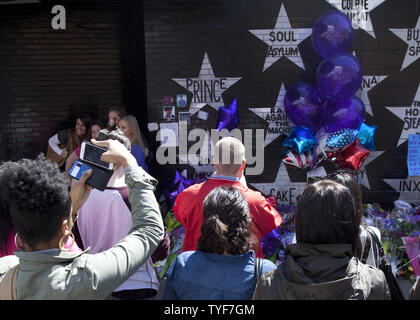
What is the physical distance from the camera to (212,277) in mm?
1923

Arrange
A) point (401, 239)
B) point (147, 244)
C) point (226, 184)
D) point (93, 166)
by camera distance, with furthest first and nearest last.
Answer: point (401, 239)
point (226, 184)
point (93, 166)
point (147, 244)

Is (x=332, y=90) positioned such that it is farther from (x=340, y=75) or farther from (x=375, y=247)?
(x=375, y=247)

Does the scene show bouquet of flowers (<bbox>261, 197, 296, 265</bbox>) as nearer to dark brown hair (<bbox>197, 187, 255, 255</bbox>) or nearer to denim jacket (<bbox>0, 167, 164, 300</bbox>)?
dark brown hair (<bbox>197, 187, 255, 255</bbox>)

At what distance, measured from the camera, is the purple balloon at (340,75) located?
468 centimetres

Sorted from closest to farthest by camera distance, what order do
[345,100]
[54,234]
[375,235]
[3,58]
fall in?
[54,234]
[375,235]
[345,100]
[3,58]

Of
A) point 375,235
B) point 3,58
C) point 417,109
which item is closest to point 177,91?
point 3,58

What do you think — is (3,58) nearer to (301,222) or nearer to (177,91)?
(177,91)

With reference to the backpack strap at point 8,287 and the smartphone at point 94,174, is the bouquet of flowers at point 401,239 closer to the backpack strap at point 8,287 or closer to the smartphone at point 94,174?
the smartphone at point 94,174

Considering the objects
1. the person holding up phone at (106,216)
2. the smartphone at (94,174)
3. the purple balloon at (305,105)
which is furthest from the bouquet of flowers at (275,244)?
the smartphone at (94,174)

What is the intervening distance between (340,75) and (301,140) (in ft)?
2.79

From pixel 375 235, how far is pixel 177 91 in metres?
3.79

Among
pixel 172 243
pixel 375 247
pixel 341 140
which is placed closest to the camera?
pixel 375 247

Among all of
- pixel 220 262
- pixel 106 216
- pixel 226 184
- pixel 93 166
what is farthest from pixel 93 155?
pixel 226 184
